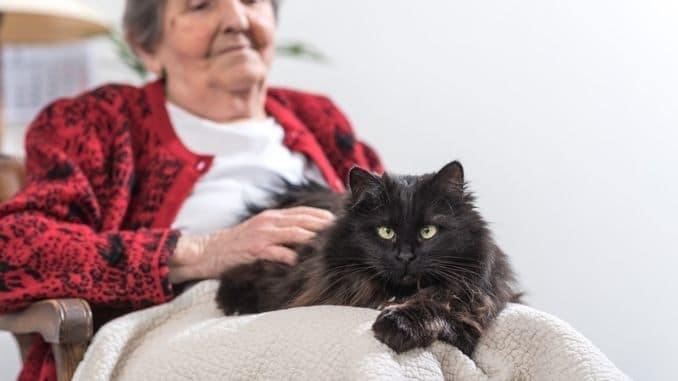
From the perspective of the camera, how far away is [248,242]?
1578 mm

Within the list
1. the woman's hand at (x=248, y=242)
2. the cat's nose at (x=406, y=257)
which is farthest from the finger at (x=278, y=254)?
the cat's nose at (x=406, y=257)

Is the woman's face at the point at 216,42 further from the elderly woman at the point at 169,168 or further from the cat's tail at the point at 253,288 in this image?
the cat's tail at the point at 253,288

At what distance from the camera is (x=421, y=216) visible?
1219 millimetres

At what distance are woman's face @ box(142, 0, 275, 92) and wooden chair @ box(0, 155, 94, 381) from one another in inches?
28.1

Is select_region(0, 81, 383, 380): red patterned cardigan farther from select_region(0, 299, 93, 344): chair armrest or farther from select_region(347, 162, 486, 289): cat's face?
select_region(347, 162, 486, 289): cat's face

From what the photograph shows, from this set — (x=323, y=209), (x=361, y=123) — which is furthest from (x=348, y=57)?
(x=323, y=209)

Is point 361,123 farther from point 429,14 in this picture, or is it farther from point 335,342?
point 335,342

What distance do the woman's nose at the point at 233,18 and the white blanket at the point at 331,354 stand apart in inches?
32.5

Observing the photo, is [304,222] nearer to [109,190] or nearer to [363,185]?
[363,185]

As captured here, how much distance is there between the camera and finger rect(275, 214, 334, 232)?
60.6 inches

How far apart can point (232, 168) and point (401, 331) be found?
890mm

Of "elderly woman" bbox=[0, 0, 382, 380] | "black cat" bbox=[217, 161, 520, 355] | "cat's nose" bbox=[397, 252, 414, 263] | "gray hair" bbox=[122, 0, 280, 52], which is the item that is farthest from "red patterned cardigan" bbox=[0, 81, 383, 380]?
"cat's nose" bbox=[397, 252, 414, 263]

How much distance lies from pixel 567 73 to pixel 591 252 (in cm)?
58

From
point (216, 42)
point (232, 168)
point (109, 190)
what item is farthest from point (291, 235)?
point (216, 42)
